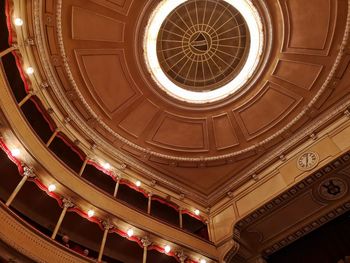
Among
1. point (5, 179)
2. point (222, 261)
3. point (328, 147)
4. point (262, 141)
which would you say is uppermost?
point (262, 141)

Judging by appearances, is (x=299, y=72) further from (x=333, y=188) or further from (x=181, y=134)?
(x=181, y=134)

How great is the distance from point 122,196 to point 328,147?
281 inches

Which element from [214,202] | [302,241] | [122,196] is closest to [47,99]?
[122,196]

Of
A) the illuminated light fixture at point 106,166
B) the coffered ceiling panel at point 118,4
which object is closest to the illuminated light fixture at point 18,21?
the coffered ceiling panel at point 118,4

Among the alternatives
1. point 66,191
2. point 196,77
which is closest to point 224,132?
point 196,77

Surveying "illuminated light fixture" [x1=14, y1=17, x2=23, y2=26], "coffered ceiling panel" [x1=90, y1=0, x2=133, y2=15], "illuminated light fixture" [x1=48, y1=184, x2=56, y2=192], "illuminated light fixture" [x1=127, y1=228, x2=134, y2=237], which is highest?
"coffered ceiling panel" [x1=90, y1=0, x2=133, y2=15]

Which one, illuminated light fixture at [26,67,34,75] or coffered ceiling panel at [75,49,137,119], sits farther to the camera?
coffered ceiling panel at [75,49,137,119]

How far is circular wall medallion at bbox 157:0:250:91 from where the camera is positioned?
11.2 m

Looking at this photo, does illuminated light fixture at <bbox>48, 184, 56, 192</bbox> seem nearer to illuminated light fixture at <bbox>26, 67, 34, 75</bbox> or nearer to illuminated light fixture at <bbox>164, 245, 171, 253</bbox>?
illuminated light fixture at <bbox>26, 67, 34, 75</bbox>

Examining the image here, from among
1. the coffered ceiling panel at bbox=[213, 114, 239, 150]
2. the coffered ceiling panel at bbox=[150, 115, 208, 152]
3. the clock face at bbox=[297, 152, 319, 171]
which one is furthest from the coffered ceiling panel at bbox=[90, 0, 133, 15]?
the clock face at bbox=[297, 152, 319, 171]

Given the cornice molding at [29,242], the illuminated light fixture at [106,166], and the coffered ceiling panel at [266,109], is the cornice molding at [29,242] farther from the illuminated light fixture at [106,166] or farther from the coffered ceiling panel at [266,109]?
the coffered ceiling panel at [266,109]

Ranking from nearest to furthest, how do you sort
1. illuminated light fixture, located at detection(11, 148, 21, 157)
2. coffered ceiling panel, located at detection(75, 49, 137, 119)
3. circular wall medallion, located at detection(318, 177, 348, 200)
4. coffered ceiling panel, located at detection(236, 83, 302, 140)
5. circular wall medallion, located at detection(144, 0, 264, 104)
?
illuminated light fixture, located at detection(11, 148, 21, 157) < circular wall medallion, located at detection(318, 177, 348, 200) < coffered ceiling panel, located at detection(75, 49, 137, 119) < circular wall medallion, located at detection(144, 0, 264, 104) < coffered ceiling panel, located at detection(236, 83, 302, 140)

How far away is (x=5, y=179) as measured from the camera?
8742 mm

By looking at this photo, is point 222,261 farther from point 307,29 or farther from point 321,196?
point 307,29
